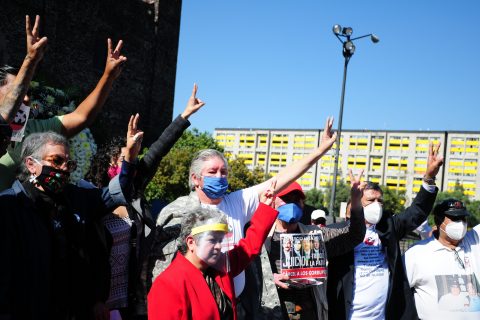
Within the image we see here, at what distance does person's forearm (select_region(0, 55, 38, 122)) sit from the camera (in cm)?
308

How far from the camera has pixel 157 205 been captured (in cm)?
967

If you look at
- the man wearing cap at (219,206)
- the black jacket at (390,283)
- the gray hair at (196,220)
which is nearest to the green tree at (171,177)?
the black jacket at (390,283)

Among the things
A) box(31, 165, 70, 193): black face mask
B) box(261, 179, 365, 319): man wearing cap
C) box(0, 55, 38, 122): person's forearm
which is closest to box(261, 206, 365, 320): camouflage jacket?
box(261, 179, 365, 319): man wearing cap

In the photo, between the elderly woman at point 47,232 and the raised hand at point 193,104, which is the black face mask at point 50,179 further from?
the raised hand at point 193,104

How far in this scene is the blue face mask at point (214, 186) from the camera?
3.84 m

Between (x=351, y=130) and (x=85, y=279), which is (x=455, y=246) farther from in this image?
(x=351, y=130)

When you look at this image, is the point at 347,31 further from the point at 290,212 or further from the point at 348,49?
the point at 290,212

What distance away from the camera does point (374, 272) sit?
4.89 meters

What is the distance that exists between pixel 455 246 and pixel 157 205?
5.68m

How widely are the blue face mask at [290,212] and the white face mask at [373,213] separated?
70 centimetres

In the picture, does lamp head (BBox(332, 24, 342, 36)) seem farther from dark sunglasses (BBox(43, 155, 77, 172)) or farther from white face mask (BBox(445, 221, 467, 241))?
dark sunglasses (BBox(43, 155, 77, 172))

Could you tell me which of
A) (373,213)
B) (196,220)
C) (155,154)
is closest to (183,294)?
(196,220)

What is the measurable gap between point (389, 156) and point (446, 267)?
10712 cm

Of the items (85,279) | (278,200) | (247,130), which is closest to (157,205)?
(278,200)
